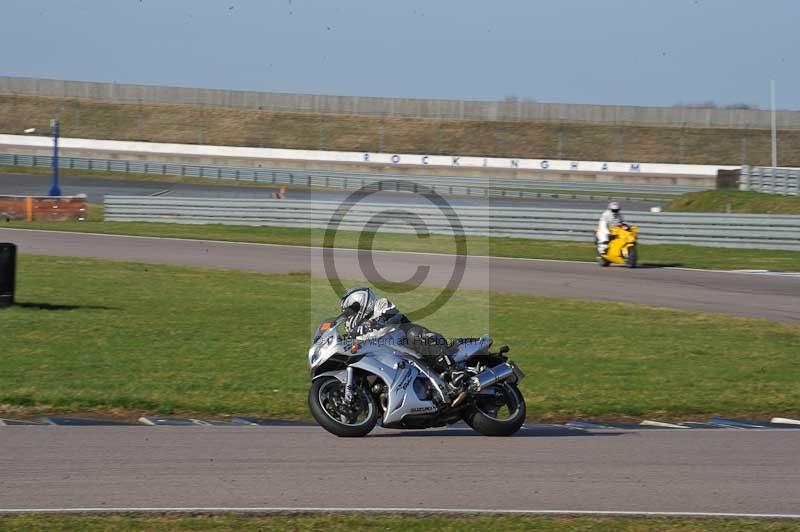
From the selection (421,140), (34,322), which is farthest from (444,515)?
(421,140)

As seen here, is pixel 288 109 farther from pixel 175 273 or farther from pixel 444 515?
pixel 444 515

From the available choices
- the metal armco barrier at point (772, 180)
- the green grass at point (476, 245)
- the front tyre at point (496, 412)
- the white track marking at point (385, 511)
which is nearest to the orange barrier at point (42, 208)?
the green grass at point (476, 245)

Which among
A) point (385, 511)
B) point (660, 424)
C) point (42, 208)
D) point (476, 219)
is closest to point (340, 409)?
point (385, 511)

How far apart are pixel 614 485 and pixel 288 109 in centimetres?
7054

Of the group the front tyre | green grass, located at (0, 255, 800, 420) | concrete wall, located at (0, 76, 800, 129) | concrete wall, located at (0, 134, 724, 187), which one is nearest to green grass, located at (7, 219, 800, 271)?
green grass, located at (0, 255, 800, 420)

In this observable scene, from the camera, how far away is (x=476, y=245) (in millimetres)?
28812

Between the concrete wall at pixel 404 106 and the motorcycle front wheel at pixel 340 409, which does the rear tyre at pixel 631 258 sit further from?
the concrete wall at pixel 404 106

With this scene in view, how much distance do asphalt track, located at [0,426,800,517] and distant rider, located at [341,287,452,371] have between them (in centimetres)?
78

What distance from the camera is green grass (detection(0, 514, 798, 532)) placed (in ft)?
21.1

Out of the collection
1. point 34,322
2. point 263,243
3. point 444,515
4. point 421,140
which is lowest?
point 444,515

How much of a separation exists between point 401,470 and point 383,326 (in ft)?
5.57

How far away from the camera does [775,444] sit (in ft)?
30.2

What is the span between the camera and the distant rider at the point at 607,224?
24.3 m

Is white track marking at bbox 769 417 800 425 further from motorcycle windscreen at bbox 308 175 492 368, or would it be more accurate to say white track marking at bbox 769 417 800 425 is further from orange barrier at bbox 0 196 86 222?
orange barrier at bbox 0 196 86 222
